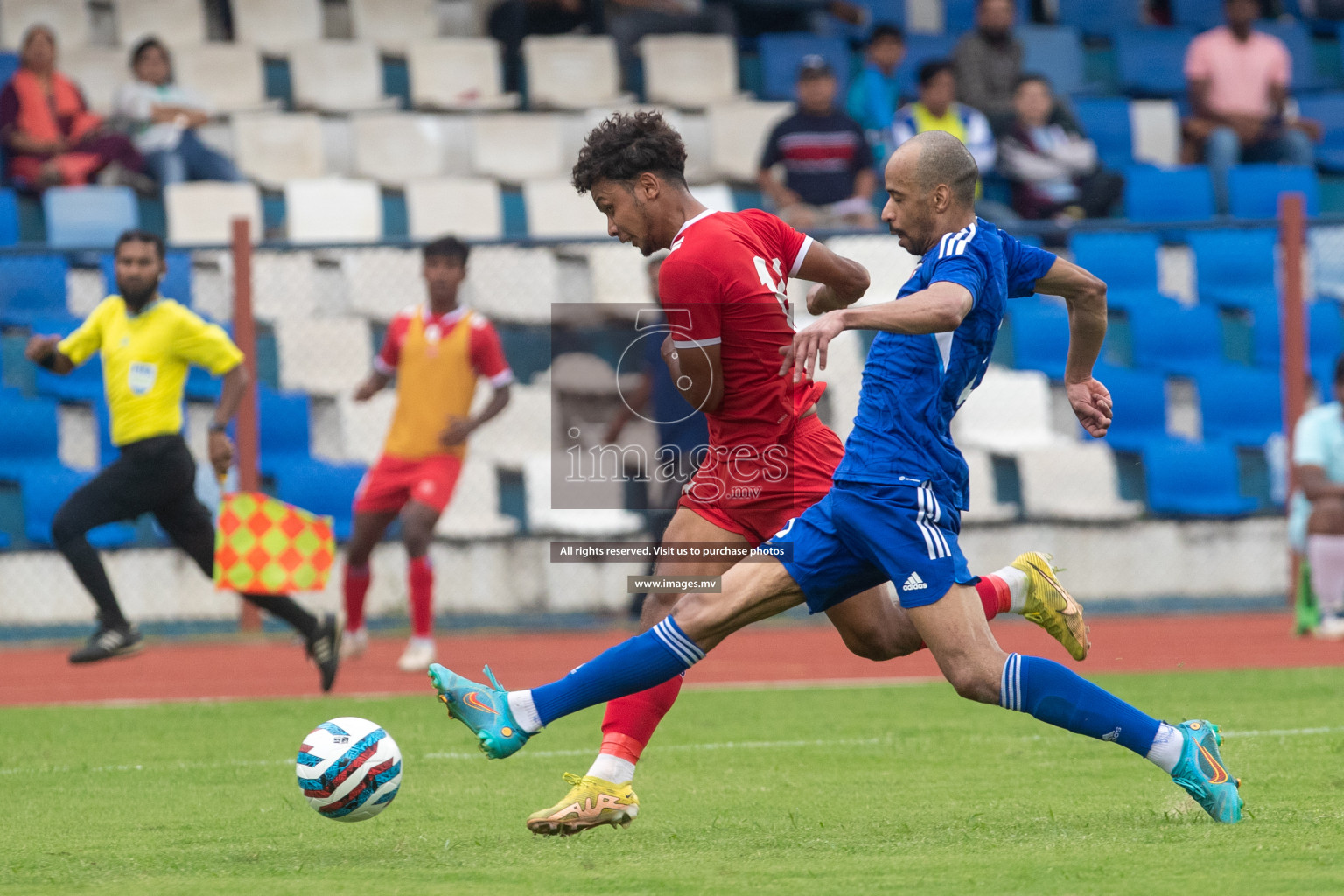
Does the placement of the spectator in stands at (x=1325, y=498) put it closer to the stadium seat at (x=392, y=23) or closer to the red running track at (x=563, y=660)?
the red running track at (x=563, y=660)

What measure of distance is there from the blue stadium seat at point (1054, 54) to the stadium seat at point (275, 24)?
649 cm

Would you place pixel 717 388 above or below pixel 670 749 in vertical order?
above

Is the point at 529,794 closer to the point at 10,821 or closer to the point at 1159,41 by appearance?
the point at 10,821

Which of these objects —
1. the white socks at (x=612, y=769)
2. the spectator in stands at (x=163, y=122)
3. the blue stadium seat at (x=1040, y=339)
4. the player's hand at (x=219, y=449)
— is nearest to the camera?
the white socks at (x=612, y=769)

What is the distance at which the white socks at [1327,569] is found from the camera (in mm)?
10977

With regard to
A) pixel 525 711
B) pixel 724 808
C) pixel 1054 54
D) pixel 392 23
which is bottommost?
pixel 724 808

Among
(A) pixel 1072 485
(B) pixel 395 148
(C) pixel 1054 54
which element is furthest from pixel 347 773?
(C) pixel 1054 54

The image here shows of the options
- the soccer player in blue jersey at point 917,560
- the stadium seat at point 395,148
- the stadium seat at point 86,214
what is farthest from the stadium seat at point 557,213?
the soccer player in blue jersey at point 917,560

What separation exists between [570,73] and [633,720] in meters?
11.6

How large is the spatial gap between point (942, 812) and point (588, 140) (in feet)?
7.38

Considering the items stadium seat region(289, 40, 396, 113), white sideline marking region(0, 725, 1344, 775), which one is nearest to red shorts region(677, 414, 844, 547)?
white sideline marking region(0, 725, 1344, 775)

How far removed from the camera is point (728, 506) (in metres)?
5.39

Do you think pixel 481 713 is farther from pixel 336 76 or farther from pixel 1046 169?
Result: pixel 336 76

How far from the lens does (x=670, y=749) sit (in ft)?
23.9
